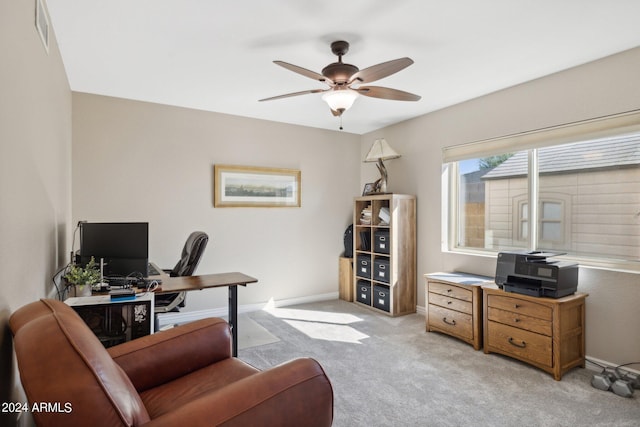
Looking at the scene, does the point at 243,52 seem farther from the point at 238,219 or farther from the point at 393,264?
the point at 393,264

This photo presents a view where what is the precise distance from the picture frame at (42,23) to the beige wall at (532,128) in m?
3.59

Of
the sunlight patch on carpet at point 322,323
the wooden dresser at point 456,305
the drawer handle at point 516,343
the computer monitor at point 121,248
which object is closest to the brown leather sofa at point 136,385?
the computer monitor at point 121,248

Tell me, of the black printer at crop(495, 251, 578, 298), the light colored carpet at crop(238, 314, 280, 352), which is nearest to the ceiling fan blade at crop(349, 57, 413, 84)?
the black printer at crop(495, 251, 578, 298)

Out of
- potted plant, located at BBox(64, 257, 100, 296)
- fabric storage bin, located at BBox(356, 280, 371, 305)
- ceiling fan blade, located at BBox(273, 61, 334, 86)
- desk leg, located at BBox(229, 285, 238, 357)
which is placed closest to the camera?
ceiling fan blade, located at BBox(273, 61, 334, 86)

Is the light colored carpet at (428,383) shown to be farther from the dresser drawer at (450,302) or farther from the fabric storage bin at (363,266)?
the fabric storage bin at (363,266)

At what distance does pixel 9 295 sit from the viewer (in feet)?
4.45

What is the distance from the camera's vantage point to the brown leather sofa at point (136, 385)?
92cm

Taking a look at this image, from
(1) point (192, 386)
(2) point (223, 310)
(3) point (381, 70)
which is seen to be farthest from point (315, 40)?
(2) point (223, 310)

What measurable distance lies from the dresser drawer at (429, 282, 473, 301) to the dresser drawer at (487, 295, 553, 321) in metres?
0.23

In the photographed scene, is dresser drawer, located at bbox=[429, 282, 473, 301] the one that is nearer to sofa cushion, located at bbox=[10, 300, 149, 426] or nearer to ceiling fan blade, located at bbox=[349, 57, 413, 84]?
ceiling fan blade, located at bbox=[349, 57, 413, 84]

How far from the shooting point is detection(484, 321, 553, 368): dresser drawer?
108 inches

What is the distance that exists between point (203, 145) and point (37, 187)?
245 centimetres

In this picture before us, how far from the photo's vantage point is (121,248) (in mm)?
2771

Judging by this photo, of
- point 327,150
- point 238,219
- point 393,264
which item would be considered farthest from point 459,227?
point 238,219
